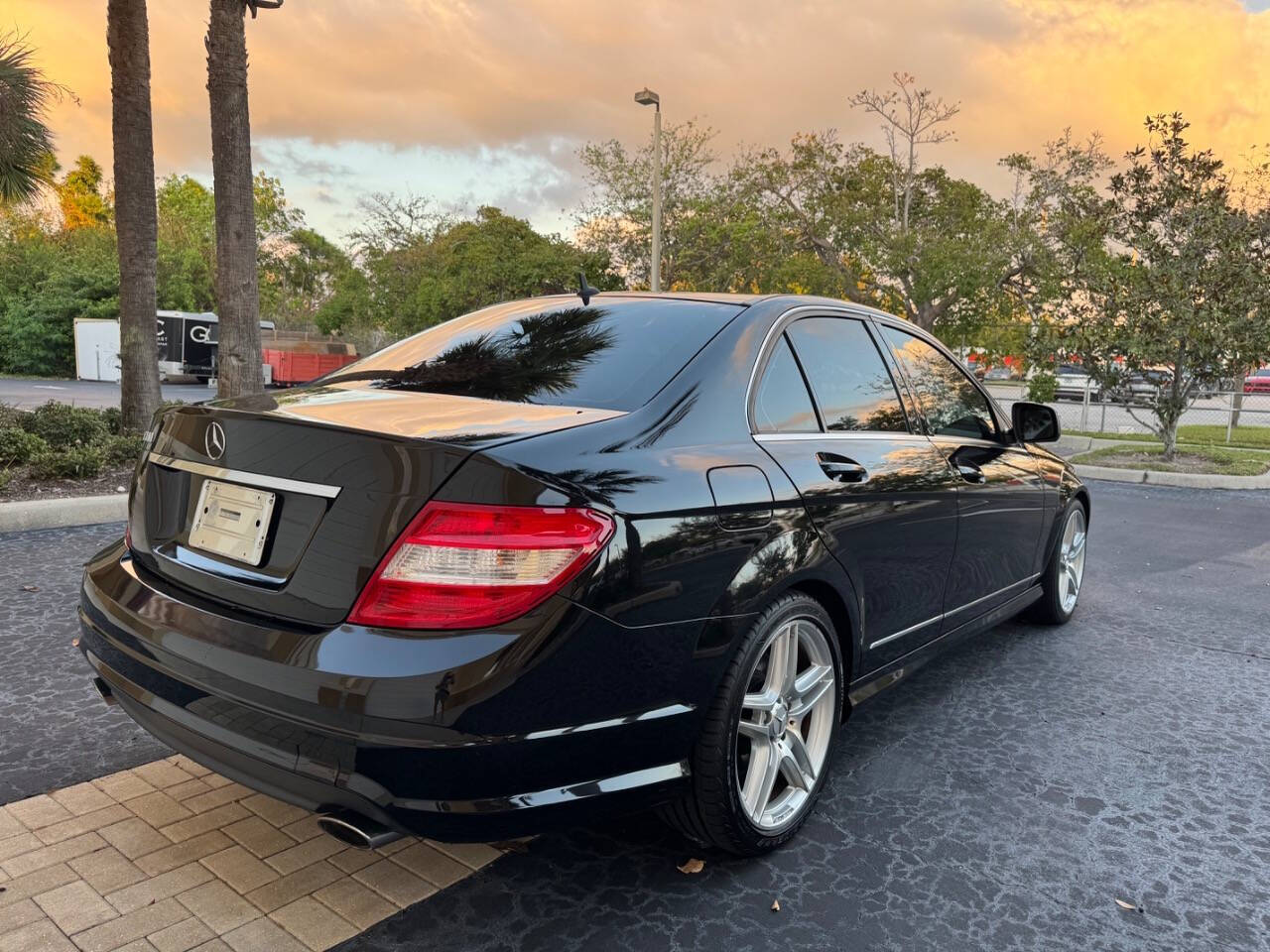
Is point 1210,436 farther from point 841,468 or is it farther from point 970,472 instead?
point 841,468

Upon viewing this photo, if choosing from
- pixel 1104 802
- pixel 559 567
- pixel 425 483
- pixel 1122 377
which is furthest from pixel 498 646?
pixel 1122 377

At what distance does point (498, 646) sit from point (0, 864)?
5.33ft

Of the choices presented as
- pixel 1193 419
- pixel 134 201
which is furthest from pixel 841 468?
pixel 1193 419

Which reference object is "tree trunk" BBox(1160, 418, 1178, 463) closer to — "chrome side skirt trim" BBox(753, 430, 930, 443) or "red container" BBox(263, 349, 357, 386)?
"chrome side skirt trim" BBox(753, 430, 930, 443)

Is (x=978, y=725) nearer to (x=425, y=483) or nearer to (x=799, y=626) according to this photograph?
(x=799, y=626)

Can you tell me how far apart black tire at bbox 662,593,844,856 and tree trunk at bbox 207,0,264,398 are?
24.1ft

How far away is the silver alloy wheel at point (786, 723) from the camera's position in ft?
8.23

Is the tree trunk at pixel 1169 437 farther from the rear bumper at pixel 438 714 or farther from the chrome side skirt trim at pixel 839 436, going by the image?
the rear bumper at pixel 438 714

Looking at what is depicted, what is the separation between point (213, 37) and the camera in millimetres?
8508

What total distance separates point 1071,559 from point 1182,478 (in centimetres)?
781

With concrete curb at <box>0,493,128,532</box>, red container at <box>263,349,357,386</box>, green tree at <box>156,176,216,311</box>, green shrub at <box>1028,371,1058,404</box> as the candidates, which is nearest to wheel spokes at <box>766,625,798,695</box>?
concrete curb at <box>0,493,128,532</box>

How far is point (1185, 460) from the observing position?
13.0 metres

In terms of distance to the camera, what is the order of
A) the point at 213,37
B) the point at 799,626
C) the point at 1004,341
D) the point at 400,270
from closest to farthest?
the point at 799,626 → the point at 213,37 → the point at 1004,341 → the point at 400,270

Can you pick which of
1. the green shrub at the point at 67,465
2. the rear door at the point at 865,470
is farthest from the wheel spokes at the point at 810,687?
the green shrub at the point at 67,465
